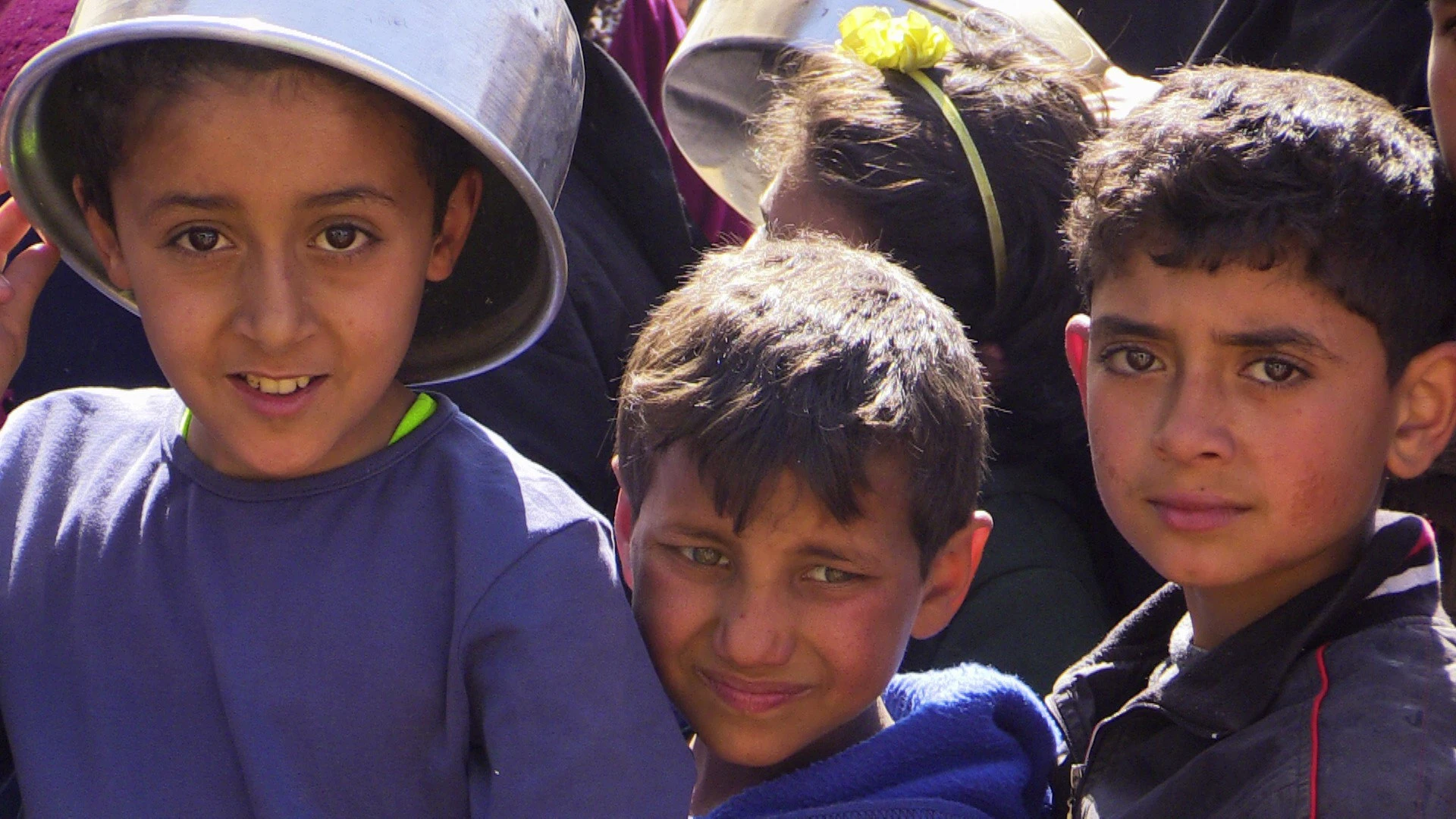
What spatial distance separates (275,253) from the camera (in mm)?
1595

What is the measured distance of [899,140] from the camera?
2.52 metres

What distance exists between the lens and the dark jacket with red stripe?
141cm

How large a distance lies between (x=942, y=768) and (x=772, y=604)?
28 cm

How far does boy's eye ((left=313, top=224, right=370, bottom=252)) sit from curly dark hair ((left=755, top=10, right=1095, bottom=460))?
41.1 inches

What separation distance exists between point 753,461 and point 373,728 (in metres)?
0.49

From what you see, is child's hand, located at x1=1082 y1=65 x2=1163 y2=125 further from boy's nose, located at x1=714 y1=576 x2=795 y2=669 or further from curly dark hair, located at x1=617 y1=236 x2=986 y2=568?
boy's nose, located at x1=714 y1=576 x2=795 y2=669

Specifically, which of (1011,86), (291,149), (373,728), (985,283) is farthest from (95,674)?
(1011,86)

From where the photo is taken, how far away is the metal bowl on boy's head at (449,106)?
144 cm

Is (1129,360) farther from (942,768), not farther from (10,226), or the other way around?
(10,226)

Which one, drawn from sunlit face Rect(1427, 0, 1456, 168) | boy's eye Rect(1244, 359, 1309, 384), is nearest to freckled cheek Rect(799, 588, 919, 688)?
boy's eye Rect(1244, 359, 1309, 384)

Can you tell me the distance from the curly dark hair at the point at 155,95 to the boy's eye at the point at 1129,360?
0.79 metres

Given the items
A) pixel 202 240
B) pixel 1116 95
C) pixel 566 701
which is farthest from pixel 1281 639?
pixel 1116 95

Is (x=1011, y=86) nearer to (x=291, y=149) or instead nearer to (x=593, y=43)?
(x=593, y=43)

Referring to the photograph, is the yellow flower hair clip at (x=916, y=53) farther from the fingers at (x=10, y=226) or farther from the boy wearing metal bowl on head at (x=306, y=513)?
the fingers at (x=10, y=226)
